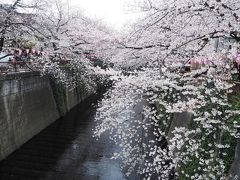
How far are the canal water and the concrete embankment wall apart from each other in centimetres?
50

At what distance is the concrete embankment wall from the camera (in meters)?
15.7

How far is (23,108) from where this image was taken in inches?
722

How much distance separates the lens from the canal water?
1374 cm

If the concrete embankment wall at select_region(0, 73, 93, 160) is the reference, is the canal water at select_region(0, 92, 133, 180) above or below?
below

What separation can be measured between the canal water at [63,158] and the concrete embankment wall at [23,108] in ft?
1.65

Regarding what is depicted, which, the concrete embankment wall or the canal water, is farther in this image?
the concrete embankment wall

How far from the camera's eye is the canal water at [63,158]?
45.1ft

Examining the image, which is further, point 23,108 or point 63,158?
point 23,108

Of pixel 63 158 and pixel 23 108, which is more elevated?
pixel 23 108

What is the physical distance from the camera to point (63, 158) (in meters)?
16.0

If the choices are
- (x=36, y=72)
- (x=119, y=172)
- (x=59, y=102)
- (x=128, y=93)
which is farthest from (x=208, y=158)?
(x=59, y=102)

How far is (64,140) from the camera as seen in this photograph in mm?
19188

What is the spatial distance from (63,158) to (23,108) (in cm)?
420

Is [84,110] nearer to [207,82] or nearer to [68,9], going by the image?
[68,9]
